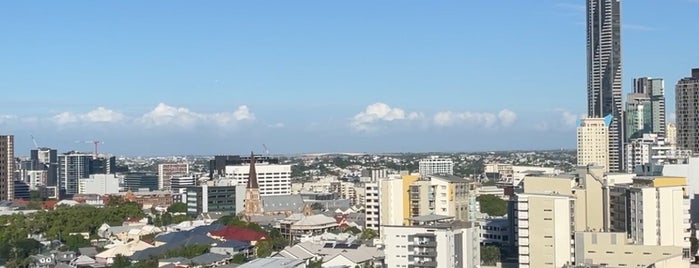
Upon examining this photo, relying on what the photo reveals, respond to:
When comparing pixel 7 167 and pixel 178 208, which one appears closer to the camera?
pixel 178 208

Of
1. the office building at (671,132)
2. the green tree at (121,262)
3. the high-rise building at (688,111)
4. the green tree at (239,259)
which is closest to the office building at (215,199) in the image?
the green tree at (239,259)

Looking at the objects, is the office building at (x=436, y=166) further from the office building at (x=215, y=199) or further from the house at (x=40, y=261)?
the house at (x=40, y=261)

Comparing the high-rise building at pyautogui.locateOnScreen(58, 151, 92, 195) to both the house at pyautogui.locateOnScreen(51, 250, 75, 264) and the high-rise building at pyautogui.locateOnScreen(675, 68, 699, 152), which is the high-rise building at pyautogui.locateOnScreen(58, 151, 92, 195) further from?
the house at pyautogui.locateOnScreen(51, 250, 75, 264)

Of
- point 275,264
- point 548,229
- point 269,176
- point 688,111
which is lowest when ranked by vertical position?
point 275,264

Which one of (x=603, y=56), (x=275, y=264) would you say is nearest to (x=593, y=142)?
(x=603, y=56)

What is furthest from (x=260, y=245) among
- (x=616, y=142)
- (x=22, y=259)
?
(x=616, y=142)

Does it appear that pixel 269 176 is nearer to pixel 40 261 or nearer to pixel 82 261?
pixel 82 261
